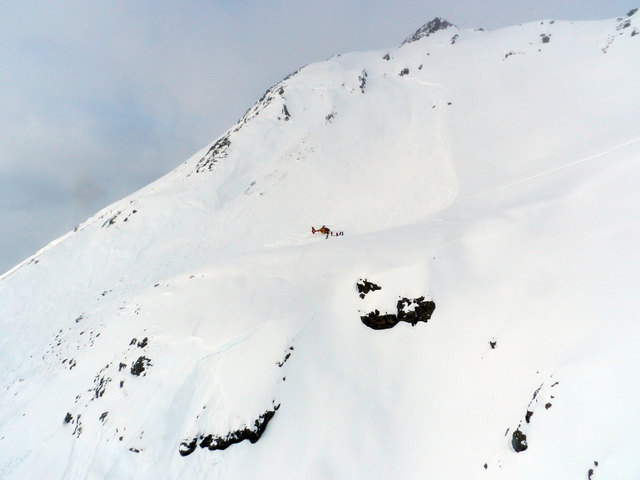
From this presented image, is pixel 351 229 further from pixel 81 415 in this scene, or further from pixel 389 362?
pixel 81 415

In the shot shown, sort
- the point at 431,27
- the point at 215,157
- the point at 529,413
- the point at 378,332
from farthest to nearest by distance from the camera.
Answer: the point at 431,27 < the point at 215,157 < the point at 378,332 < the point at 529,413

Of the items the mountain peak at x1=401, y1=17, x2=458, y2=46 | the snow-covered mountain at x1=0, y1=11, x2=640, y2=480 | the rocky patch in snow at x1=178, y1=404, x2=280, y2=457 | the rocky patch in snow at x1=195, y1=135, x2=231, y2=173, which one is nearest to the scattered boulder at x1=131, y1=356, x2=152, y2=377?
the snow-covered mountain at x1=0, y1=11, x2=640, y2=480

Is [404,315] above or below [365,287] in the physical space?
below

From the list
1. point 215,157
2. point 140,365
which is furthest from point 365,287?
point 215,157

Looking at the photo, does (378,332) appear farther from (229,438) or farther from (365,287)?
(229,438)

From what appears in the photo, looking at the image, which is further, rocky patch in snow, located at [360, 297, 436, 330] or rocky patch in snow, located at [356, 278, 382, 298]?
rocky patch in snow, located at [356, 278, 382, 298]

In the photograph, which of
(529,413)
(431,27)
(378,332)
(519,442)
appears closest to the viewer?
(519,442)

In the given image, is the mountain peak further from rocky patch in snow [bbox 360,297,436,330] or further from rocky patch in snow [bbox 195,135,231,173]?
rocky patch in snow [bbox 360,297,436,330]
